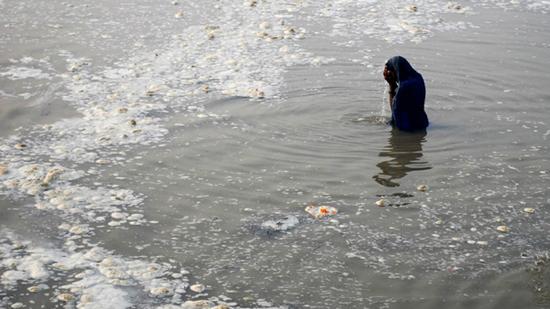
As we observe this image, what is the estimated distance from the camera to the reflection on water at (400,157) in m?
7.76

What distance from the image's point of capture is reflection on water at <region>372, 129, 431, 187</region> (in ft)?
25.5

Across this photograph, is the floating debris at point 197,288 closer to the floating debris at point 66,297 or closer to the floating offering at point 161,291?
the floating offering at point 161,291

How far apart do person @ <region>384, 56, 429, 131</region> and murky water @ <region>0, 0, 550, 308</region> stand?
196 millimetres

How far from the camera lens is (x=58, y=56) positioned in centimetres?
1082

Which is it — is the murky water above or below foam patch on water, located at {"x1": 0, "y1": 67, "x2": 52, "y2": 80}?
below

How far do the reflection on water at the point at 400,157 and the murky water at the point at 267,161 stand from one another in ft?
0.09

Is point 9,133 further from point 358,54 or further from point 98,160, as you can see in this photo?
point 358,54

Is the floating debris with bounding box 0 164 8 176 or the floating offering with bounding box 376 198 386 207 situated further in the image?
the floating debris with bounding box 0 164 8 176

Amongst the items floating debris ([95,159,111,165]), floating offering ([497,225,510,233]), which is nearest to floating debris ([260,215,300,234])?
floating offering ([497,225,510,233])

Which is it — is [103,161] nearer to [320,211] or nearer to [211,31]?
[320,211]

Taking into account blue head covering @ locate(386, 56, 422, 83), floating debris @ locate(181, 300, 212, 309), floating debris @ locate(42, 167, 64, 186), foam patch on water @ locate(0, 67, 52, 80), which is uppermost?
blue head covering @ locate(386, 56, 422, 83)

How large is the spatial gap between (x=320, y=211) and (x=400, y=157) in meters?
1.68

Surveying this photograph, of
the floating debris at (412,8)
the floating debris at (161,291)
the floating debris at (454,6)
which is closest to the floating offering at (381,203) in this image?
the floating debris at (161,291)

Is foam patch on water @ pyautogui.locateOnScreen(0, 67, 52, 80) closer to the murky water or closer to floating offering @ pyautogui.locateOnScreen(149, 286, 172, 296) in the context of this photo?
the murky water
